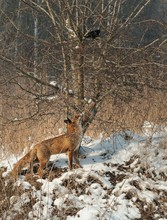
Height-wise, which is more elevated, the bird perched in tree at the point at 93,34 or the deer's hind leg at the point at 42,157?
the bird perched in tree at the point at 93,34

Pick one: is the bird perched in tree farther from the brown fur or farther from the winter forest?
the brown fur

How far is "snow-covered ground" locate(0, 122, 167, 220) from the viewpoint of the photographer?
4.07m

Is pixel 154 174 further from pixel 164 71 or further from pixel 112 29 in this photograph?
pixel 112 29

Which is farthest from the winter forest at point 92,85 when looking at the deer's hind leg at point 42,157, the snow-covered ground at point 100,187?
the deer's hind leg at point 42,157

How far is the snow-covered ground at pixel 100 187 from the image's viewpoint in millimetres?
4074

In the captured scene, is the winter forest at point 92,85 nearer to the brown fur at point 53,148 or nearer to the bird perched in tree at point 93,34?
the bird perched in tree at point 93,34

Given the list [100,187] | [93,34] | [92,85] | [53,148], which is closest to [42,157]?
[53,148]

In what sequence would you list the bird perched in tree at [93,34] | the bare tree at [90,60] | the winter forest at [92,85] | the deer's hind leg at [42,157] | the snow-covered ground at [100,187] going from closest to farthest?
the snow-covered ground at [100,187], the winter forest at [92,85], the deer's hind leg at [42,157], the bare tree at [90,60], the bird perched in tree at [93,34]

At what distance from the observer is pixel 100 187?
4609 millimetres

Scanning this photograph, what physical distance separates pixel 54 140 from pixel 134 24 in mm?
2210

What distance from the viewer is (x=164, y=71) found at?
5402 millimetres

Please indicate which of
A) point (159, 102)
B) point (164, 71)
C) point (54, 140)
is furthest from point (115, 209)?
point (159, 102)

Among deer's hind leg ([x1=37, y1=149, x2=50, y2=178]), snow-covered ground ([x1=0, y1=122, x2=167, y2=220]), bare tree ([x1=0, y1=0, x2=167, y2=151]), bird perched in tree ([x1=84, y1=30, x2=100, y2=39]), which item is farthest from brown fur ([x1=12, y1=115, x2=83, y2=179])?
bird perched in tree ([x1=84, y1=30, x2=100, y2=39])

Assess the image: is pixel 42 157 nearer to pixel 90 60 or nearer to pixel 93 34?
pixel 90 60
